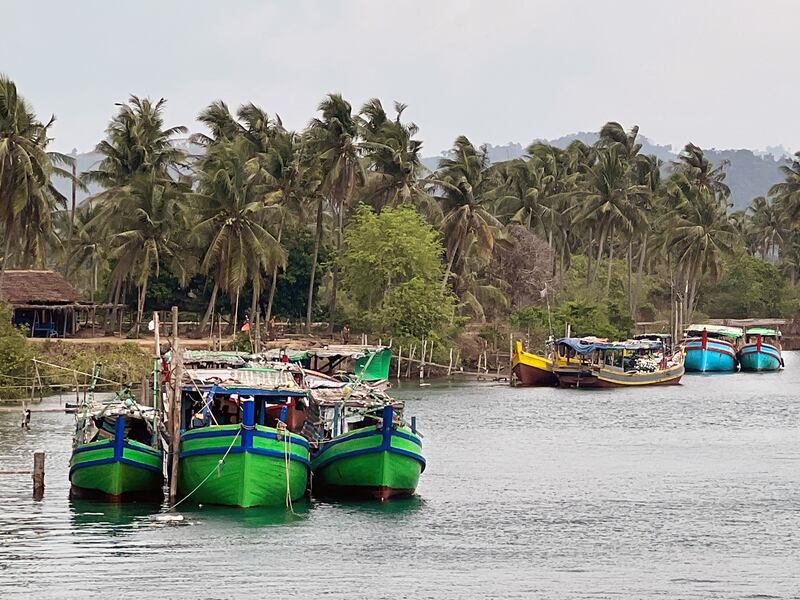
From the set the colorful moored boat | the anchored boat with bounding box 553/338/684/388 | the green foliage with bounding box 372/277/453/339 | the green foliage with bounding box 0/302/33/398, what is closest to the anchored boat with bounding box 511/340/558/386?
the anchored boat with bounding box 553/338/684/388

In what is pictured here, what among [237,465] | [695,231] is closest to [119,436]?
[237,465]

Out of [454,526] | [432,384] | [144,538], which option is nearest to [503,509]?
[454,526]

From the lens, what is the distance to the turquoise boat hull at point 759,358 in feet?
306

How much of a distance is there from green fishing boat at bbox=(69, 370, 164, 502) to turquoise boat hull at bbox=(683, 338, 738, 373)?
62172 millimetres

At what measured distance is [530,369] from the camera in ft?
246

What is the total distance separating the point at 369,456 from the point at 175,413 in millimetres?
4788

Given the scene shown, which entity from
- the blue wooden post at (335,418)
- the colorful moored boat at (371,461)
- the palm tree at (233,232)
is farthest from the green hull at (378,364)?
the colorful moored boat at (371,461)

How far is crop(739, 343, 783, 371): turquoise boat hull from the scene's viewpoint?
93.3 meters

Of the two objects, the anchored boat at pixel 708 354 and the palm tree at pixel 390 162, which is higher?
the palm tree at pixel 390 162

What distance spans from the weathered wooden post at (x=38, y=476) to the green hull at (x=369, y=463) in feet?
21.5

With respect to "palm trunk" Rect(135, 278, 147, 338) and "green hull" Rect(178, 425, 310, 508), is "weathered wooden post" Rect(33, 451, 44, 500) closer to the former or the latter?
"green hull" Rect(178, 425, 310, 508)

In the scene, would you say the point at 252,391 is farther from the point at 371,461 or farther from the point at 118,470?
the point at 118,470

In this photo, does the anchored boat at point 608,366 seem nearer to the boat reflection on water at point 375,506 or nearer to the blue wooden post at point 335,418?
the blue wooden post at point 335,418

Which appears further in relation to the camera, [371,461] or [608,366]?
[608,366]
